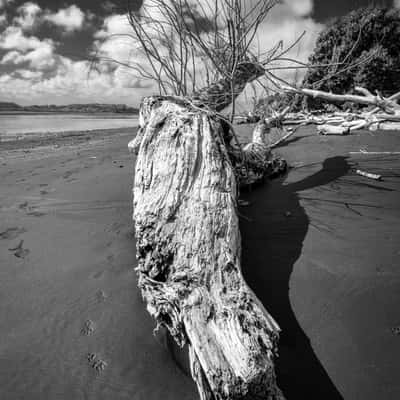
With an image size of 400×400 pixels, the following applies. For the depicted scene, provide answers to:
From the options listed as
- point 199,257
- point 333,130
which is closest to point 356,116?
point 333,130

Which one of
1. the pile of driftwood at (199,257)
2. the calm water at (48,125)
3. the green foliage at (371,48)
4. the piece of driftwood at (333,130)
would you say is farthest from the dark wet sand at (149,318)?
the calm water at (48,125)

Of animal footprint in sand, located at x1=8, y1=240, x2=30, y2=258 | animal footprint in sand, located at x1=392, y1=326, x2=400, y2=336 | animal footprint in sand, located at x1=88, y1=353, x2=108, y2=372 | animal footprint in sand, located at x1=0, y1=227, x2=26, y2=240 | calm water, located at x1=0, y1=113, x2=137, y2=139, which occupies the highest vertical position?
calm water, located at x1=0, y1=113, x2=137, y2=139

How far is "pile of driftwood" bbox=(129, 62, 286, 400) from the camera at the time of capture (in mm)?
941

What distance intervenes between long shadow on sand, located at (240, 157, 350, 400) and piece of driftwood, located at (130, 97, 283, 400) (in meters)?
0.32

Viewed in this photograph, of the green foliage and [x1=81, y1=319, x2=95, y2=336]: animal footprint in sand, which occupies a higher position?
the green foliage

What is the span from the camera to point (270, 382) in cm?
94

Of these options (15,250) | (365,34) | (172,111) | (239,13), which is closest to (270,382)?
(172,111)

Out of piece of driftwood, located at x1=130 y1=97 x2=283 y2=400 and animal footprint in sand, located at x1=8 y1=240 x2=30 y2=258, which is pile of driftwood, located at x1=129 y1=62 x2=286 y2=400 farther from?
animal footprint in sand, located at x1=8 y1=240 x2=30 y2=258

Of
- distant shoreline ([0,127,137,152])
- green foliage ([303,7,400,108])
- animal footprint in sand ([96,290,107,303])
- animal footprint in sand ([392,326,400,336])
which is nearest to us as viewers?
animal footprint in sand ([392,326,400,336])

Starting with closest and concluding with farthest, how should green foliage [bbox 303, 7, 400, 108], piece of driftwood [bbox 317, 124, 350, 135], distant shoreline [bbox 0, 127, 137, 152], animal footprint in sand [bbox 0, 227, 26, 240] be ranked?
animal footprint in sand [bbox 0, 227, 26, 240]
piece of driftwood [bbox 317, 124, 350, 135]
distant shoreline [bbox 0, 127, 137, 152]
green foliage [bbox 303, 7, 400, 108]

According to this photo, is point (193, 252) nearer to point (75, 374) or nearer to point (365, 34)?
point (75, 374)

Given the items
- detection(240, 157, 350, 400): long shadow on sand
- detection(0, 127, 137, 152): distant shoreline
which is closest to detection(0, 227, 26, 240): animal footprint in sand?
detection(240, 157, 350, 400): long shadow on sand

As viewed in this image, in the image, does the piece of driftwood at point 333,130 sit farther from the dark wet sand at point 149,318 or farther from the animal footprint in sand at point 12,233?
the animal footprint in sand at point 12,233

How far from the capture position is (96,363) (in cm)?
128
